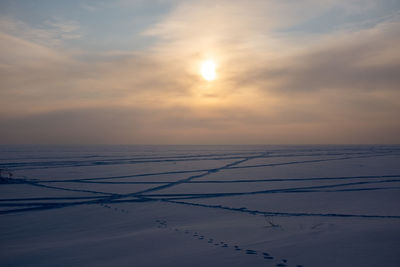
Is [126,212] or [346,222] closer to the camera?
[346,222]

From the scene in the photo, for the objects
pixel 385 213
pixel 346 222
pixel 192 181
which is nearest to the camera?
pixel 346 222

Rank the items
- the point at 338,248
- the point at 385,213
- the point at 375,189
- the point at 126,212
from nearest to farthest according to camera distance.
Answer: the point at 338,248 < the point at 385,213 < the point at 126,212 < the point at 375,189

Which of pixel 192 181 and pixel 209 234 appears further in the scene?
pixel 192 181

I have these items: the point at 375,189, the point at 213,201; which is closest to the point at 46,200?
the point at 213,201

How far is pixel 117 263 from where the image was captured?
18.0ft

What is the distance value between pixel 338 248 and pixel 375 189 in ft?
29.7

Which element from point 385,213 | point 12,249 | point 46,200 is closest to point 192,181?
point 46,200

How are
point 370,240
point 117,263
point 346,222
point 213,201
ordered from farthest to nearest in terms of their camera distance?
point 213,201
point 346,222
point 370,240
point 117,263

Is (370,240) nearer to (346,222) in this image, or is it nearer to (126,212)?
(346,222)

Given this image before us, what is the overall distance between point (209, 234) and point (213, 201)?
4.44 metres

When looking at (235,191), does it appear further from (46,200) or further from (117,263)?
(117,263)

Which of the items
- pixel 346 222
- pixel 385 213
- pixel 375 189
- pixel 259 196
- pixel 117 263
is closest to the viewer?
pixel 117 263

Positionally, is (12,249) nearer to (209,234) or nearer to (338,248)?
(209,234)

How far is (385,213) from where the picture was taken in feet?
29.5
